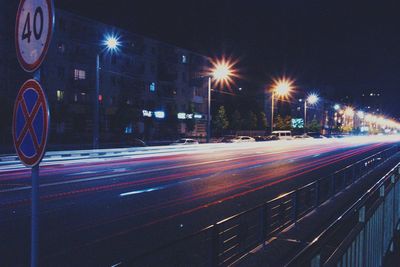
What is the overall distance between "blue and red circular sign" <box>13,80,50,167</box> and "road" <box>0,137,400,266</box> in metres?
3.01

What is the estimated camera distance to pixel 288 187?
15617 mm

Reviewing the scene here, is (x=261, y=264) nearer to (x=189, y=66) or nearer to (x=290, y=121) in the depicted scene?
(x=189, y=66)

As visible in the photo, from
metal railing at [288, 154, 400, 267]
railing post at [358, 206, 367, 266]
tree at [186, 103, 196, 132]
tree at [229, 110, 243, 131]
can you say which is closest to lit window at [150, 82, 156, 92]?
tree at [186, 103, 196, 132]

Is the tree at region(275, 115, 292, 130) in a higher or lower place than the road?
higher

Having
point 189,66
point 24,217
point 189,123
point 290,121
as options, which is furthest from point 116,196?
point 290,121

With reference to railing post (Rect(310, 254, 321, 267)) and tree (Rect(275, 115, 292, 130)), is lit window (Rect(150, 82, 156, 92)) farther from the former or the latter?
railing post (Rect(310, 254, 321, 267))

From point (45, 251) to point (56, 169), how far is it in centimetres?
1506

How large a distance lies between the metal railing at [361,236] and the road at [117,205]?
333cm

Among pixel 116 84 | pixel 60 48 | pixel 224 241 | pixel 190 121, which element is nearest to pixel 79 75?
pixel 60 48

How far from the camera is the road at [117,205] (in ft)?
23.9

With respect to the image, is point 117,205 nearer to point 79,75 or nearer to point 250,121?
point 79,75

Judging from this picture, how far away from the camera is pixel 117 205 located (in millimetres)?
11547

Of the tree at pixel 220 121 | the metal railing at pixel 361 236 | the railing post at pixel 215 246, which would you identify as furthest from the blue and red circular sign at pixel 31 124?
the tree at pixel 220 121

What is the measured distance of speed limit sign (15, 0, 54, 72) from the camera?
319 centimetres
